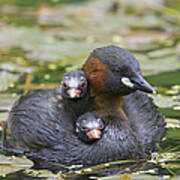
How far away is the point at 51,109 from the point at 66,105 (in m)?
0.23

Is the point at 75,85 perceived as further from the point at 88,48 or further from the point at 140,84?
the point at 88,48

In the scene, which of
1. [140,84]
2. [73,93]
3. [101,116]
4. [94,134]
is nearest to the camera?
[140,84]

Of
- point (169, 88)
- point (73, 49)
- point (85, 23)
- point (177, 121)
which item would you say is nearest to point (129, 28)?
point (85, 23)

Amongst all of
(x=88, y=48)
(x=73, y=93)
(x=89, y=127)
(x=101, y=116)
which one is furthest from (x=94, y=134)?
(x=88, y=48)

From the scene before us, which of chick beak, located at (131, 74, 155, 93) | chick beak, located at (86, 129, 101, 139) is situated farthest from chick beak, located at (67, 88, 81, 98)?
chick beak, located at (131, 74, 155, 93)

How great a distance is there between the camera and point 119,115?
8.02 m

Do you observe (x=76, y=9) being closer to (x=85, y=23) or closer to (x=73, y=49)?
(x=85, y=23)

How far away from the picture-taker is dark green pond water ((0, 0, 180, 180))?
7461 mm

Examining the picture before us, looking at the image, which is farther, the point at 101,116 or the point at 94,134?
the point at 101,116

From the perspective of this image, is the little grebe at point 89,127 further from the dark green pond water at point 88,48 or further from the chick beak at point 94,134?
the dark green pond water at point 88,48

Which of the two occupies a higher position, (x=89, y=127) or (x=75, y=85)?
(x=75, y=85)

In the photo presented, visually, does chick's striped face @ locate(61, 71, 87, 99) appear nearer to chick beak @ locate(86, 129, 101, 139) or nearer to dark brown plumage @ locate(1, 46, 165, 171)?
→ dark brown plumage @ locate(1, 46, 165, 171)

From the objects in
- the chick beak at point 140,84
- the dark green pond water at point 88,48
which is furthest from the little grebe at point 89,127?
the chick beak at point 140,84

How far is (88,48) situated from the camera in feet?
42.4
